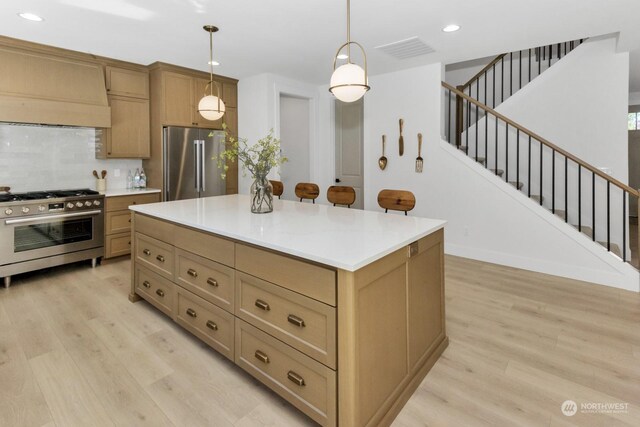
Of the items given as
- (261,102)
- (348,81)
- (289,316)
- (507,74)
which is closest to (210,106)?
(348,81)

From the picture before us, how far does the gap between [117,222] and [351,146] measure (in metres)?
3.76

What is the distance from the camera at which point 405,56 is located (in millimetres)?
4301

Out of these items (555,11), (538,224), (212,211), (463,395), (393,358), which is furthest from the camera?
(538,224)

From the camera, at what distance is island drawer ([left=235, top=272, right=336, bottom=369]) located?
5.06ft

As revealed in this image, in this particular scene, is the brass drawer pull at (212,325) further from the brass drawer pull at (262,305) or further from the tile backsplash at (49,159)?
the tile backsplash at (49,159)

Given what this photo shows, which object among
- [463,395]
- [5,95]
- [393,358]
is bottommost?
[463,395]

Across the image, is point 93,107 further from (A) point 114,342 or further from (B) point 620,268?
(B) point 620,268

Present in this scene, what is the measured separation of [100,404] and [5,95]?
11.7 feet

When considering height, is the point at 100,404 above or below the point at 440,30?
below

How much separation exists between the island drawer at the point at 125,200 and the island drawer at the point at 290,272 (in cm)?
314

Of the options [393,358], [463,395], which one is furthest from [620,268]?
[393,358]

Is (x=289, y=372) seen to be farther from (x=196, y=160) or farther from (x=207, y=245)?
(x=196, y=160)

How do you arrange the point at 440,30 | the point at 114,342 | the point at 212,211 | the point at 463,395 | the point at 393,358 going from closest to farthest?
the point at 393,358 → the point at 463,395 → the point at 114,342 → the point at 212,211 → the point at 440,30

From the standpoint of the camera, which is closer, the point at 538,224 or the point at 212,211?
the point at 212,211
